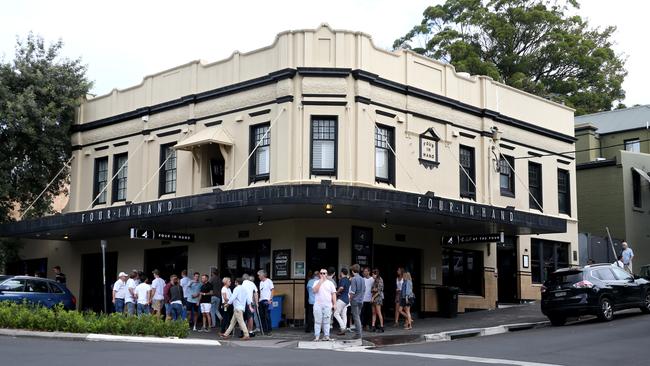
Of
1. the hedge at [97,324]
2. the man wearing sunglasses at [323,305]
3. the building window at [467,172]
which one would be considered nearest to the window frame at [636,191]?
the building window at [467,172]

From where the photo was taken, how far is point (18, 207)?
3372 cm

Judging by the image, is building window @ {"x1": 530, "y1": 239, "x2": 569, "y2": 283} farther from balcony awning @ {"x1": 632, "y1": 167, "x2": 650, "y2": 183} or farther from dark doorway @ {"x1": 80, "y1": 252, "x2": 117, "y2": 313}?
dark doorway @ {"x1": 80, "y1": 252, "x2": 117, "y2": 313}

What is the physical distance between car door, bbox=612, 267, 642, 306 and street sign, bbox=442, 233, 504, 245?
3524 millimetres

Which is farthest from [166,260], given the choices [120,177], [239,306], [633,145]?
[633,145]

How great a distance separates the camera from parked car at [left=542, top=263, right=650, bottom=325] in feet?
68.3

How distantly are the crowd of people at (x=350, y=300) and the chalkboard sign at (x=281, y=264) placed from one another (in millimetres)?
989

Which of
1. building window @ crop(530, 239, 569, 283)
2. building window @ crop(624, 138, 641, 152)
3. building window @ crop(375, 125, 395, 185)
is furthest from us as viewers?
building window @ crop(624, 138, 641, 152)

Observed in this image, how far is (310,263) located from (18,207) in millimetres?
16598

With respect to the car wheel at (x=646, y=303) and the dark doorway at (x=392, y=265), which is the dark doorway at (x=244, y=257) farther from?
the car wheel at (x=646, y=303)

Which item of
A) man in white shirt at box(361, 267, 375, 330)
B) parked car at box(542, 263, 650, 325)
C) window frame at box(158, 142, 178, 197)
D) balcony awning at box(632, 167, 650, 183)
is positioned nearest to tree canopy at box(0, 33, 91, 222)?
window frame at box(158, 142, 178, 197)

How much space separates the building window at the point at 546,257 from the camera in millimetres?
29734

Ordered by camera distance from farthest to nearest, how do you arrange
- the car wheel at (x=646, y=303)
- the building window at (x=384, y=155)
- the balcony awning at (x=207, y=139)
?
the balcony awning at (x=207, y=139) < the building window at (x=384, y=155) < the car wheel at (x=646, y=303)

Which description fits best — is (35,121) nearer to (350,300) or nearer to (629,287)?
(350,300)

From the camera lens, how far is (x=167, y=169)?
89.4 ft
